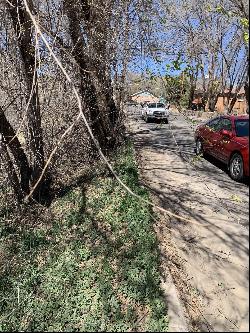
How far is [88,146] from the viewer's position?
13180mm

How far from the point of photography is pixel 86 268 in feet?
26.0

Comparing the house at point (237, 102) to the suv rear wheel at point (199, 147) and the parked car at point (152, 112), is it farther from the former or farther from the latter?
the parked car at point (152, 112)

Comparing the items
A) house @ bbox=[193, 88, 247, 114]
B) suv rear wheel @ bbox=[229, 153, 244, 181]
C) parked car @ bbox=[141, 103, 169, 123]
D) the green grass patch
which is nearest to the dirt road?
suv rear wheel @ bbox=[229, 153, 244, 181]

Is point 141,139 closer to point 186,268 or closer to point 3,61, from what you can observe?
point 3,61

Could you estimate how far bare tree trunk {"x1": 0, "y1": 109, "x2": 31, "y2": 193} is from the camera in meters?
10.0

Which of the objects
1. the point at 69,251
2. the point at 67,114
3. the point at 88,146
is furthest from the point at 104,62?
the point at 69,251

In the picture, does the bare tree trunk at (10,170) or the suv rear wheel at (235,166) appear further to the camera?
the bare tree trunk at (10,170)

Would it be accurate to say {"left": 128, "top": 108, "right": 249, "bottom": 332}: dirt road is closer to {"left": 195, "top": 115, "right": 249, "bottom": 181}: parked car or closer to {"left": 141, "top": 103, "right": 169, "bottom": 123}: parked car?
{"left": 195, "top": 115, "right": 249, "bottom": 181}: parked car

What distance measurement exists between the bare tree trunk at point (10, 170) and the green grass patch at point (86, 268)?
79 centimetres

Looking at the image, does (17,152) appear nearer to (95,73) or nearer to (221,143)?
(95,73)

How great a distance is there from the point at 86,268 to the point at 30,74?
14.7ft

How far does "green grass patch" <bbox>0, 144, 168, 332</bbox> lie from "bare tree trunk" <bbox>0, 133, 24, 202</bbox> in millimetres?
791

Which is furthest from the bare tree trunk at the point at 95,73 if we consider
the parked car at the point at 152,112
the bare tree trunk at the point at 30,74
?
the parked car at the point at 152,112

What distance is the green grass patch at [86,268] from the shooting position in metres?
6.73
